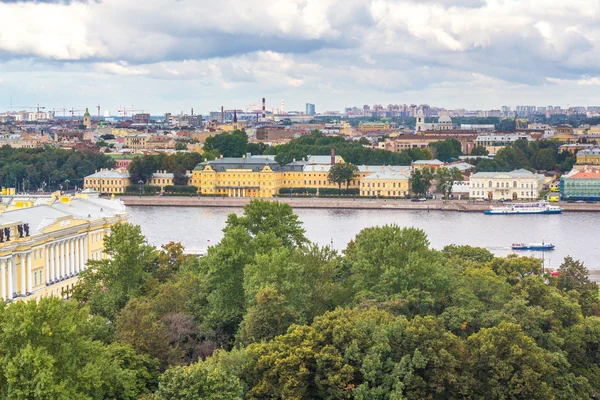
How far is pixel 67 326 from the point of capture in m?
12.6

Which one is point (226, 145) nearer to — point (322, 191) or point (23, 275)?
point (322, 191)

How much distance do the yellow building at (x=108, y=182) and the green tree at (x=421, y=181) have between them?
15.7 m

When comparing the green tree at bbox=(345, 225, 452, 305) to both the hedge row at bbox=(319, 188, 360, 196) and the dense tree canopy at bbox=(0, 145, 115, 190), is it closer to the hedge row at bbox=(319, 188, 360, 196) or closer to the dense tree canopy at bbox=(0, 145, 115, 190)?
the hedge row at bbox=(319, 188, 360, 196)

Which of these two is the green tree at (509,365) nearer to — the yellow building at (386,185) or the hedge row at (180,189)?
the yellow building at (386,185)

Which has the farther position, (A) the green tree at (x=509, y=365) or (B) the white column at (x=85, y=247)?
(B) the white column at (x=85, y=247)

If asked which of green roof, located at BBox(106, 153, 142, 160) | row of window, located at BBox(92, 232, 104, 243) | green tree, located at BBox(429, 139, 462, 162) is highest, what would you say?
green tree, located at BBox(429, 139, 462, 162)

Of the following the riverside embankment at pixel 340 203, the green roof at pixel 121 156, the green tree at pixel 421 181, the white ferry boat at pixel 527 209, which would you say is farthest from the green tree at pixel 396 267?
the green roof at pixel 121 156

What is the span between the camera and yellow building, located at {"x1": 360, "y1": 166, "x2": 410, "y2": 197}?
56250 millimetres

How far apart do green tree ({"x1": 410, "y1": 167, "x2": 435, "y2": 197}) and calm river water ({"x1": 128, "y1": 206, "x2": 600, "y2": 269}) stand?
16.2 feet

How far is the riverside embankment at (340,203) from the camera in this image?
51.2 meters

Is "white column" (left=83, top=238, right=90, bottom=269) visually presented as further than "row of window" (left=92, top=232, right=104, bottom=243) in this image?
No

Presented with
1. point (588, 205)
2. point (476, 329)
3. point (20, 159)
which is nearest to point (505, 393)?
point (476, 329)

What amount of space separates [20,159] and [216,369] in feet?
178

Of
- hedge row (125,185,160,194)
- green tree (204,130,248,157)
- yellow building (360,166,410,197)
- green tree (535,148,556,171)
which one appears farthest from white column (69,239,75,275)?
green tree (535,148,556,171)
